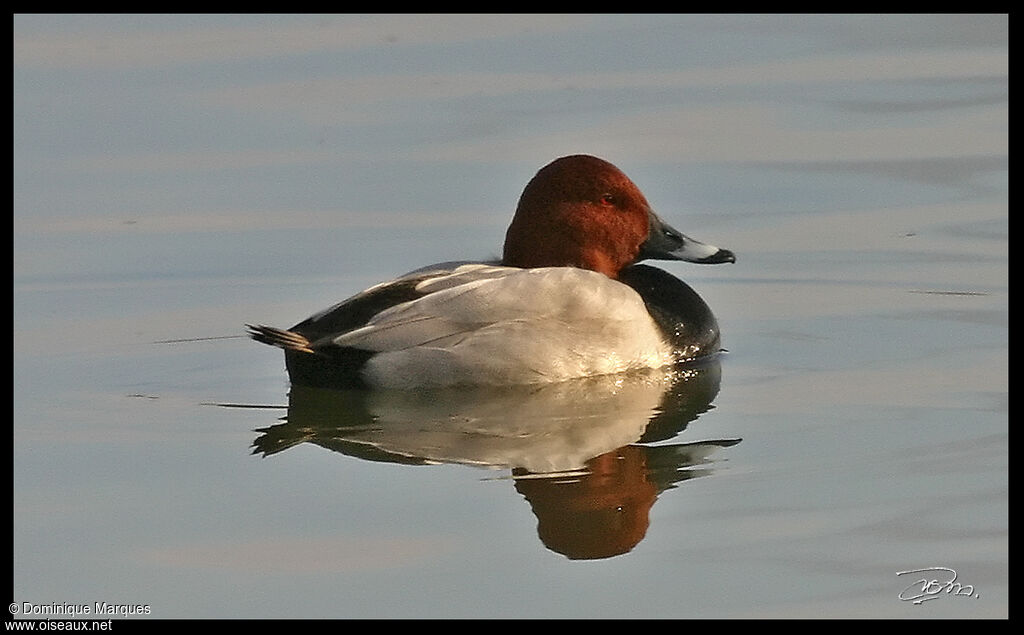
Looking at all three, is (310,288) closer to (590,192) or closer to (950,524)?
(590,192)

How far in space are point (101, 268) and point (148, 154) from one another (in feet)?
4.66

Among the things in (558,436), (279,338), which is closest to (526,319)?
(558,436)

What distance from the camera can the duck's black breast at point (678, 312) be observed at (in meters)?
7.43

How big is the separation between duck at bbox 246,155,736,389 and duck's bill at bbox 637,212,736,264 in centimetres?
20

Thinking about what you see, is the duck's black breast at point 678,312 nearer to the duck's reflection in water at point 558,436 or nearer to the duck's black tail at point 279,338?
the duck's reflection in water at point 558,436

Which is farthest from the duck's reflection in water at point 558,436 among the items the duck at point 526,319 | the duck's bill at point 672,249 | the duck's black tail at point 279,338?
the duck's bill at point 672,249

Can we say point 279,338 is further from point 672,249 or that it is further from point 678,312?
point 672,249

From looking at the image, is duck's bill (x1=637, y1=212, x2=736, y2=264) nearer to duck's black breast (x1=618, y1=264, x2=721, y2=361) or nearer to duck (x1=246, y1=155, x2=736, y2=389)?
duck's black breast (x1=618, y1=264, x2=721, y2=361)

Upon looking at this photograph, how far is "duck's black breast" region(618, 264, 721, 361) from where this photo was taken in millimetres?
7434

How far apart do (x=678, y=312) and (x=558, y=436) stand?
3.95ft

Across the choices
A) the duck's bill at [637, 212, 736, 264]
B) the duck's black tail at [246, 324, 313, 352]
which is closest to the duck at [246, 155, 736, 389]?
the duck's black tail at [246, 324, 313, 352]

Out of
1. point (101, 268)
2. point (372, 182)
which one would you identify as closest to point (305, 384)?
point (101, 268)

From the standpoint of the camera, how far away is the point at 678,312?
7.49m

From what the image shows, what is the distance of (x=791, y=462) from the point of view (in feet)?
19.8
